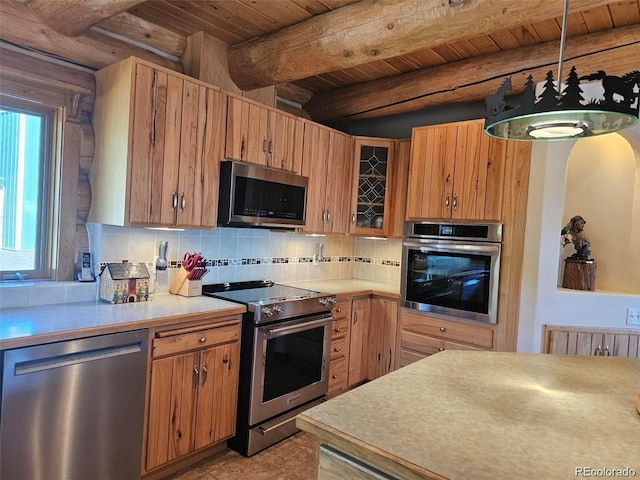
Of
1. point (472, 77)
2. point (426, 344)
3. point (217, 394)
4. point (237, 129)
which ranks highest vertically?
point (472, 77)

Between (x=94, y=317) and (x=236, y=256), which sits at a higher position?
(x=236, y=256)

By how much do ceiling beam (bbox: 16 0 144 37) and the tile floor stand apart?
2515 millimetres

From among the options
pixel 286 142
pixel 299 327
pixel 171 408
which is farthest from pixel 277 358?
pixel 286 142

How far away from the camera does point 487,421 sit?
1.17 meters

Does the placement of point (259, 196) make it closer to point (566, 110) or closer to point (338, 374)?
point (338, 374)

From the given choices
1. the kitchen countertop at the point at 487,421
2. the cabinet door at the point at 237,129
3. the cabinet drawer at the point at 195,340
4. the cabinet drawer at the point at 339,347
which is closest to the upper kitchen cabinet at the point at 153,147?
the cabinet door at the point at 237,129

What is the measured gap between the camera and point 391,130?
409 centimetres

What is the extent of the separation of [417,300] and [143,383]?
2.19 m

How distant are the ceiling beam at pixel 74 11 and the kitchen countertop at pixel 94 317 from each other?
1518 mm

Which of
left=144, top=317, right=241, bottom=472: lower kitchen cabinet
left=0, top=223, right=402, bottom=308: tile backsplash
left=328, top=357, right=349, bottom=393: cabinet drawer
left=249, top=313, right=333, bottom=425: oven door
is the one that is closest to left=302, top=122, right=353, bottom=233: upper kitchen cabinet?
left=0, top=223, right=402, bottom=308: tile backsplash

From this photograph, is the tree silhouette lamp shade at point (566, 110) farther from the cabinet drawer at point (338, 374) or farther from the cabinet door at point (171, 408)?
the cabinet drawer at point (338, 374)

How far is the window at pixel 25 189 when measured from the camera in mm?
2357

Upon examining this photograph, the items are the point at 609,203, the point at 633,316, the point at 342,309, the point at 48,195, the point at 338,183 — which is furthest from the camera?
the point at 338,183

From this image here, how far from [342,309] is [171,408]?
1.56 metres
